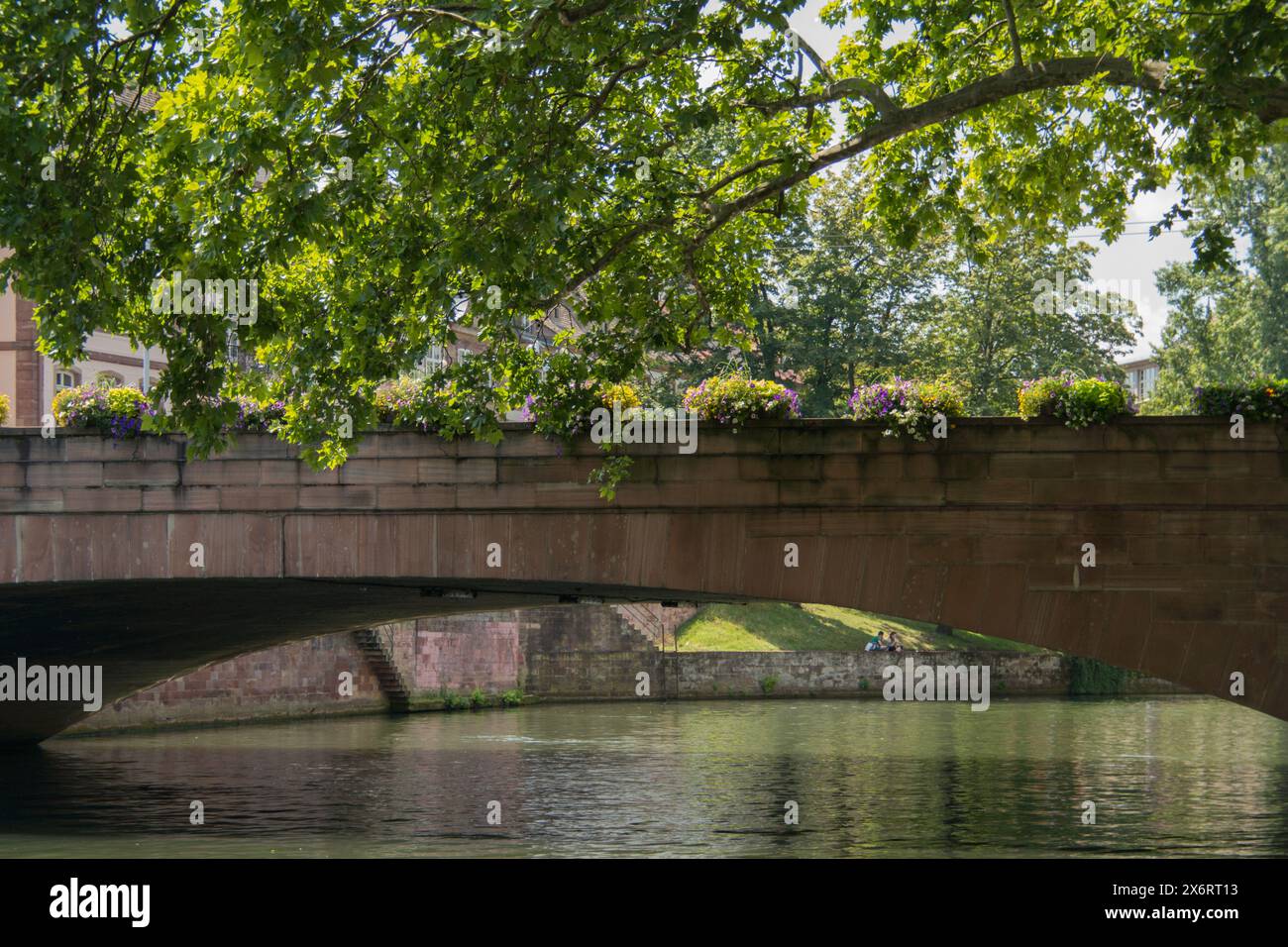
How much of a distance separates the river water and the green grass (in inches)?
297

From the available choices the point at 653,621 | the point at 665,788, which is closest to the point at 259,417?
the point at 665,788

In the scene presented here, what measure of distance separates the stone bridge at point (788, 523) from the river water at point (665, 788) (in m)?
2.82

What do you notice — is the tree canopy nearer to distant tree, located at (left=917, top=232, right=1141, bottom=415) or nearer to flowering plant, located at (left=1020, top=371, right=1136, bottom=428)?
flowering plant, located at (left=1020, top=371, right=1136, bottom=428)

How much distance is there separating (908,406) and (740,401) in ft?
4.93

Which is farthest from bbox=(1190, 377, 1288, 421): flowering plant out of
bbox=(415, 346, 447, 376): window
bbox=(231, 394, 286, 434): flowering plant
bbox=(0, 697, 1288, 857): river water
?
bbox=(415, 346, 447, 376): window

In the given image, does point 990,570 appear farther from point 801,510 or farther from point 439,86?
point 439,86

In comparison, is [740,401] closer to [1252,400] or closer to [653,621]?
[1252,400]

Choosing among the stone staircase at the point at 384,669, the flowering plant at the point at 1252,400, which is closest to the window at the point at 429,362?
the stone staircase at the point at 384,669

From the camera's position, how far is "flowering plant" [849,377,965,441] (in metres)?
13.9

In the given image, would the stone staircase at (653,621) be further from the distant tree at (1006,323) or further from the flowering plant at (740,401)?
the flowering plant at (740,401)

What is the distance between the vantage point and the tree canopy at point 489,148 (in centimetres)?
998

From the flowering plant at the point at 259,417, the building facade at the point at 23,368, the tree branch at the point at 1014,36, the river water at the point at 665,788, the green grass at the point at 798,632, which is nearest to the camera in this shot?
the tree branch at the point at 1014,36

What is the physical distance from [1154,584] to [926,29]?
5.12 metres

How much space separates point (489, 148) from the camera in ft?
36.4
